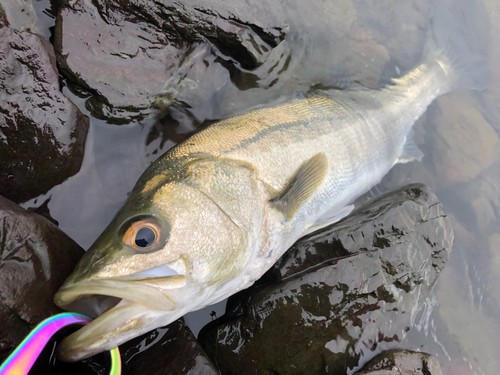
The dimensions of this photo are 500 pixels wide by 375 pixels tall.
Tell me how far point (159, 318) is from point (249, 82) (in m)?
2.48

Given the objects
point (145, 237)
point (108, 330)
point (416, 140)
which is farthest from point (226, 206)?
point (416, 140)

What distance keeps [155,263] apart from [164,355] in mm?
1050

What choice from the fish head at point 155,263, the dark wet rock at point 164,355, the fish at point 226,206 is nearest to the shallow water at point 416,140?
the dark wet rock at point 164,355

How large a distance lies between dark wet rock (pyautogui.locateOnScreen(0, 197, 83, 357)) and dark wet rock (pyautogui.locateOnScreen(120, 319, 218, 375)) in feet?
2.50

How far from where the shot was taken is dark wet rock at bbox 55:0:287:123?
8.19ft

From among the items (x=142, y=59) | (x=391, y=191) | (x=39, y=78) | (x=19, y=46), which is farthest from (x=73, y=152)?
(x=391, y=191)

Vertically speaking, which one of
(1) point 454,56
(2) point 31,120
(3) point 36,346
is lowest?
(3) point 36,346

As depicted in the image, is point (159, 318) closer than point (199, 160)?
Yes

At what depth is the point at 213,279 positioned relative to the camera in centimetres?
193

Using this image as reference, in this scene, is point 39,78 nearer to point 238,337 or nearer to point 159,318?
point 159,318

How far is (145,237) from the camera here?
5.83ft

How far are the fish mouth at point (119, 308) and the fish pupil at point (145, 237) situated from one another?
0.58ft

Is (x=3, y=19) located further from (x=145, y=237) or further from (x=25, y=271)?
(x=145, y=237)

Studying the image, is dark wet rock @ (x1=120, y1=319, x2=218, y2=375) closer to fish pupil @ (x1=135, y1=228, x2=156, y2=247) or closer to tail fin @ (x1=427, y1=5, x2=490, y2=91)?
fish pupil @ (x1=135, y1=228, x2=156, y2=247)
